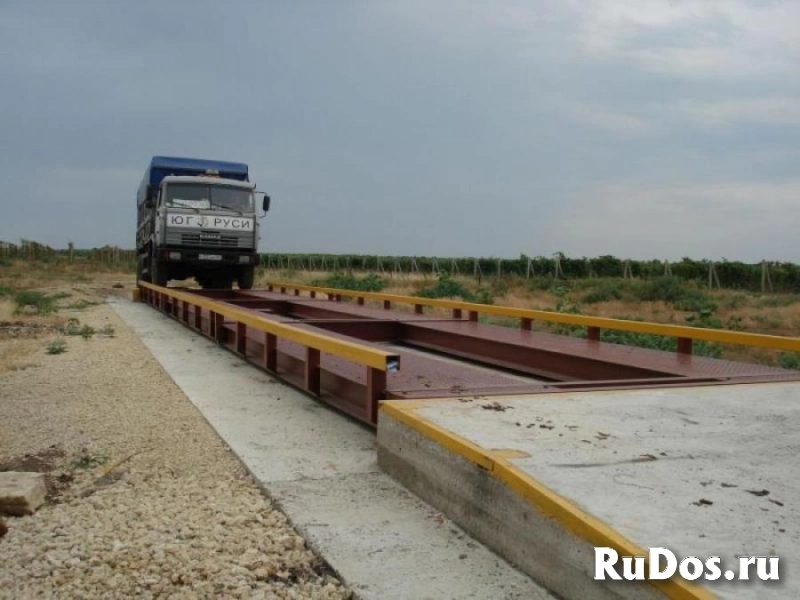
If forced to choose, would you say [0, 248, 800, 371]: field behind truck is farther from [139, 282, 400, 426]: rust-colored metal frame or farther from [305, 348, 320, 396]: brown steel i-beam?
[305, 348, 320, 396]: brown steel i-beam

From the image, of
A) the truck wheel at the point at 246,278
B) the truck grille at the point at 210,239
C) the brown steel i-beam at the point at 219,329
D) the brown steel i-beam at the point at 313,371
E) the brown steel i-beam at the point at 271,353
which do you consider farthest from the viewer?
the truck wheel at the point at 246,278

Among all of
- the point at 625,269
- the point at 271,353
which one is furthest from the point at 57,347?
the point at 625,269

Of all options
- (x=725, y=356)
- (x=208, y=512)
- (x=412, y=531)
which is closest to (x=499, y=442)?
(x=412, y=531)

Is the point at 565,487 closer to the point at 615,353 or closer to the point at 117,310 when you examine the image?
the point at 615,353

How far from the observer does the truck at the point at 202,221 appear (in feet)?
57.8

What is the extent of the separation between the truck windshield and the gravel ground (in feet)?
37.3

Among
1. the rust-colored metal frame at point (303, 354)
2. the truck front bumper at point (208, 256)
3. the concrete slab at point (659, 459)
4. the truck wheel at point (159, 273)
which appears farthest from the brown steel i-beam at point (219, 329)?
the truck wheel at point (159, 273)

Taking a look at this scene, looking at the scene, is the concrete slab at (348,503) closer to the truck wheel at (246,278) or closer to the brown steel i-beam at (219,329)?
the brown steel i-beam at (219,329)

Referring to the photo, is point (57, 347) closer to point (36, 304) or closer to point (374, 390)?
point (374, 390)

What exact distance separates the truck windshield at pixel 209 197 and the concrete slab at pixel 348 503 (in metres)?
11.0

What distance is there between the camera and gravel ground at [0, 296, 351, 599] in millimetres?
3115

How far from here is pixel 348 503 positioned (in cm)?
399

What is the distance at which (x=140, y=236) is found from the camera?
23078 millimetres

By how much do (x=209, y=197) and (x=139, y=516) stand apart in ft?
48.6
